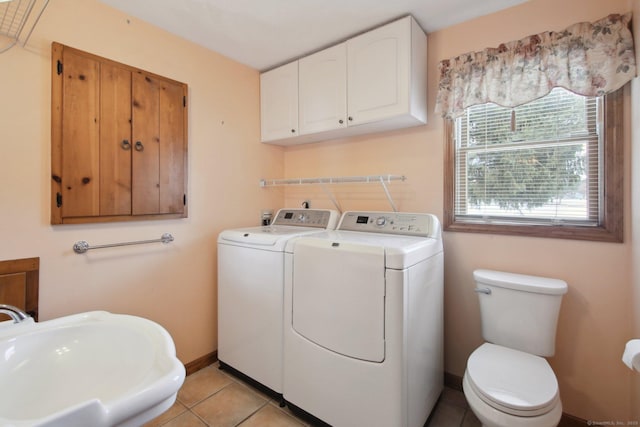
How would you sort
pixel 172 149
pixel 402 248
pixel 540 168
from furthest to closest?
pixel 172 149 → pixel 540 168 → pixel 402 248

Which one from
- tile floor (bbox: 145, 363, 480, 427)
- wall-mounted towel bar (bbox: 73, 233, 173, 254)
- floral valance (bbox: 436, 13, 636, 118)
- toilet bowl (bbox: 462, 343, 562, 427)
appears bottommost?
tile floor (bbox: 145, 363, 480, 427)

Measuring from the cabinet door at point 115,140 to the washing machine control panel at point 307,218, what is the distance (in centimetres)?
110

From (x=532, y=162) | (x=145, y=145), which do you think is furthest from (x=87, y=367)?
(x=532, y=162)

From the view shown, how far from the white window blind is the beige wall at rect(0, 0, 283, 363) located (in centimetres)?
160

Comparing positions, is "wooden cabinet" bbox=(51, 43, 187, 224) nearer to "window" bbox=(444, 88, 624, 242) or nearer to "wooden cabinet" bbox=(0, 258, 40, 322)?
"wooden cabinet" bbox=(0, 258, 40, 322)

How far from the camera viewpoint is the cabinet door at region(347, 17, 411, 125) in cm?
178

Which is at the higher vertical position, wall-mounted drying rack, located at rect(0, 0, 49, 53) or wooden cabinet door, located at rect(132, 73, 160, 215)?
wall-mounted drying rack, located at rect(0, 0, 49, 53)

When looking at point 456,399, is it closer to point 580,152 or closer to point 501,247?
point 501,247

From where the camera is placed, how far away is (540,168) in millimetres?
1722

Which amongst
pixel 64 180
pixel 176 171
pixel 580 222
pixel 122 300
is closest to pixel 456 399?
pixel 580 222

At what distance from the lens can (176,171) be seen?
79.5 inches

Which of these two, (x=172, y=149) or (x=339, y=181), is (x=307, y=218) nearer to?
(x=339, y=181)

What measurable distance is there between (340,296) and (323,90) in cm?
145

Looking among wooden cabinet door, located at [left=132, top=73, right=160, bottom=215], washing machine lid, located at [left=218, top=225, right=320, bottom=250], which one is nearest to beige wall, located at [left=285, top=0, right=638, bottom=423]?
washing machine lid, located at [left=218, top=225, right=320, bottom=250]
